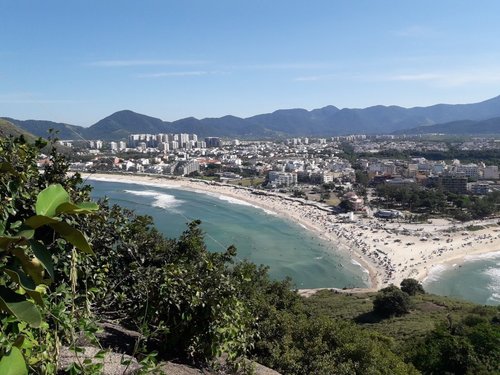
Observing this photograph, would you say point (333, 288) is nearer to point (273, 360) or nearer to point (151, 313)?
point (273, 360)

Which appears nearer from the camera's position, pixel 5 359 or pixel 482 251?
pixel 5 359

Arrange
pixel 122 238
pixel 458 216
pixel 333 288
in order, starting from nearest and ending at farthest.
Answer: pixel 122 238
pixel 333 288
pixel 458 216

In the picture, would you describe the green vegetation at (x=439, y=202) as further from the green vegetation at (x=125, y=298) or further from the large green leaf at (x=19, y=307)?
the large green leaf at (x=19, y=307)

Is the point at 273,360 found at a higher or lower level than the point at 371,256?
higher

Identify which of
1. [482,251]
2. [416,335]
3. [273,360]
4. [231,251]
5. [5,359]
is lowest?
[482,251]

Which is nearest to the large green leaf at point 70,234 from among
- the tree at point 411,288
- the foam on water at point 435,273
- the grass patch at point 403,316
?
the grass patch at point 403,316

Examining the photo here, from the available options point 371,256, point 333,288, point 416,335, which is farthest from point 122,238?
point 371,256
